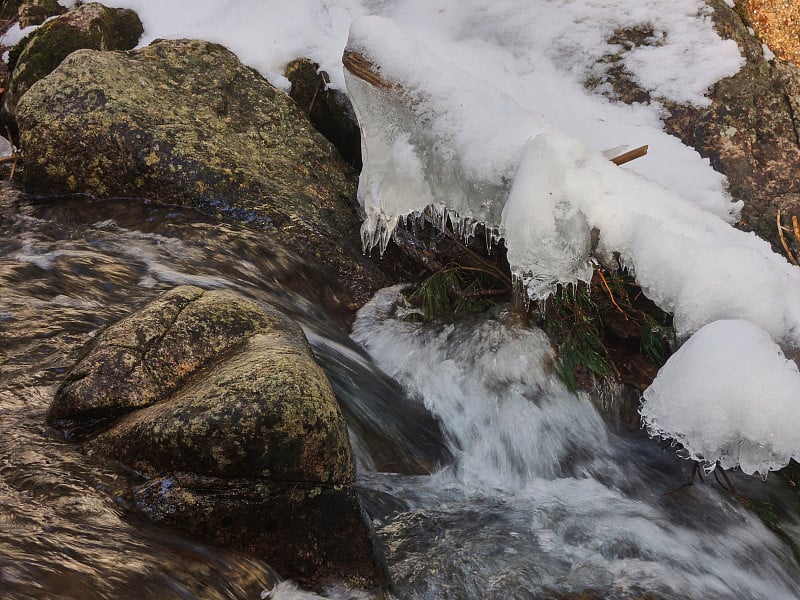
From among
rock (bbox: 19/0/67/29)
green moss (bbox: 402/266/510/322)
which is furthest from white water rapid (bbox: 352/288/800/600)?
rock (bbox: 19/0/67/29)

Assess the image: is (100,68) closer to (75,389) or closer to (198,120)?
(198,120)

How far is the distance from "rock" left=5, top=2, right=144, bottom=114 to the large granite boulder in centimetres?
451

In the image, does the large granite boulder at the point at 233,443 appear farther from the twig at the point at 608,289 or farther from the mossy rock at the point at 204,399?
the twig at the point at 608,289

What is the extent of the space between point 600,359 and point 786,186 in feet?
7.01

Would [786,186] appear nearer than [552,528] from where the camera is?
No

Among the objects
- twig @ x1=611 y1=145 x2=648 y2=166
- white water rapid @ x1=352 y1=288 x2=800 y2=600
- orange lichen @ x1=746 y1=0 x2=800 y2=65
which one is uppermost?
orange lichen @ x1=746 y1=0 x2=800 y2=65

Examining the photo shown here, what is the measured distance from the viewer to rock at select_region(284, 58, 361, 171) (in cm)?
562

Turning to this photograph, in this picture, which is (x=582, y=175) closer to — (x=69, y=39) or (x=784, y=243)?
(x=784, y=243)

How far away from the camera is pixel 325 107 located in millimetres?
5664

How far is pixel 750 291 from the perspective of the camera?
2990 mm

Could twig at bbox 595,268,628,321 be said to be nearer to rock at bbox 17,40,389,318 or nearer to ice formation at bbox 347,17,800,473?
ice formation at bbox 347,17,800,473

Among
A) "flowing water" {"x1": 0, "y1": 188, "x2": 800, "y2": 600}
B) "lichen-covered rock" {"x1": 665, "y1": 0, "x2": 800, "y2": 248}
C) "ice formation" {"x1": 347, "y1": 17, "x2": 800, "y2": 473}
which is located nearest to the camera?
"flowing water" {"x1": 0, "y1": 188, "x2": 800, "y2": 600}

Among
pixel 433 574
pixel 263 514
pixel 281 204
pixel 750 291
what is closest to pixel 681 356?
pixel 750 291

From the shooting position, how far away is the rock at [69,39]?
5770 mm
